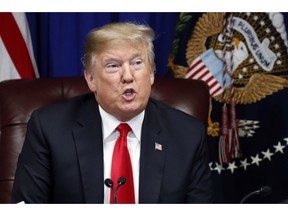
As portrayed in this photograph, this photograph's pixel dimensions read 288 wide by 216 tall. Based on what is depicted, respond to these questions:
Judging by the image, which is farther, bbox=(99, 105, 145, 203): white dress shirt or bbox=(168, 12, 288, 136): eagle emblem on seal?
bbox=(168, 12, 288, 136): eagle emblem on seal

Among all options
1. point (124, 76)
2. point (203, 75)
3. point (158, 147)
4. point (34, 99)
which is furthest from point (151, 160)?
point (203, 75)

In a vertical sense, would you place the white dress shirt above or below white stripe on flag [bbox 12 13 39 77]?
below

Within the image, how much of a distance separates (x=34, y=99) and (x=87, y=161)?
17.5 inches

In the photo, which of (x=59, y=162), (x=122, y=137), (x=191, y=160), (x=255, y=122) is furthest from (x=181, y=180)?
(x=255, y=122)

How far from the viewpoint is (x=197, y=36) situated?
2.70 metres

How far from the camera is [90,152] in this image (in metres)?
1.81

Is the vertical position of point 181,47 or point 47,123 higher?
point 181,47

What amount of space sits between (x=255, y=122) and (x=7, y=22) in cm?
144

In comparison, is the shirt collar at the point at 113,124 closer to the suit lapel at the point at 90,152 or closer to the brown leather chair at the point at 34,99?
the suit lapel at the point at 90,152

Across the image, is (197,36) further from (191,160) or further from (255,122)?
(191,160)

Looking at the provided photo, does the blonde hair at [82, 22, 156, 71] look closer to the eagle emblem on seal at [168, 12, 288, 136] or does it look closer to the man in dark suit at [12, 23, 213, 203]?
the man in dark suit at [12, 23, 213, 203]

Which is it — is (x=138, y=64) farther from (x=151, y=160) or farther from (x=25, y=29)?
(x=25, y=29)

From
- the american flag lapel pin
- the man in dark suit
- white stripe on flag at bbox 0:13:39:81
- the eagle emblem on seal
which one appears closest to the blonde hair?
the man in dark suit

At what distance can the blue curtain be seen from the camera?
9.50 feet
